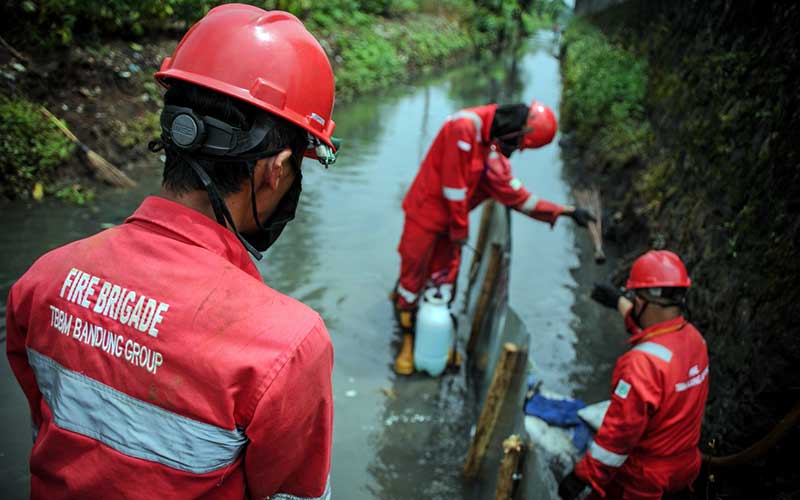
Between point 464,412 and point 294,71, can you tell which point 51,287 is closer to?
point 294,71

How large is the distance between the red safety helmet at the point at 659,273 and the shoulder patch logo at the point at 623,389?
555mm

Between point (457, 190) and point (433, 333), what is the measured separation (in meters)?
1.18

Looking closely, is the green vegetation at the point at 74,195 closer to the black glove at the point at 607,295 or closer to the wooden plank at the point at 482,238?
the wooden plank at the point at 482,238

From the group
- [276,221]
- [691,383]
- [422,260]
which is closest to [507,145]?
[422,260]

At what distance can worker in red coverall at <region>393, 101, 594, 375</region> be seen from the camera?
438cm

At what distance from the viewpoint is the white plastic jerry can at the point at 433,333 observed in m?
4.51

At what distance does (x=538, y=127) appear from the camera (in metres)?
4.51

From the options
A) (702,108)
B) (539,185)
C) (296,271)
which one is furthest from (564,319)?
(539,185)

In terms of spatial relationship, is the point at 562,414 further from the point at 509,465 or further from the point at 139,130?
the point at 139,130

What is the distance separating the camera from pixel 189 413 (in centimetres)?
111

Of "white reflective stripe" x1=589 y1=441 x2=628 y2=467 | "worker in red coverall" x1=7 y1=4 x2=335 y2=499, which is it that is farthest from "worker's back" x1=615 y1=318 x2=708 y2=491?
"worker in red coverall" x1=7 y1=4 x2=335 y2=499

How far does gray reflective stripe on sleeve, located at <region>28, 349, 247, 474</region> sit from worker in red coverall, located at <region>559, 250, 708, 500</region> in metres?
2.02

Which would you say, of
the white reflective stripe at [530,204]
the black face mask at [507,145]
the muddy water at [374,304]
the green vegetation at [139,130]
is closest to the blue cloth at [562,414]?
the muddy water at [374,304]

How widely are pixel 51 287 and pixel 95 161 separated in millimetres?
6248
